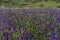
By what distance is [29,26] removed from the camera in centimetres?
398

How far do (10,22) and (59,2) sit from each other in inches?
229

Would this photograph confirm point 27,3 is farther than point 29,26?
Yes

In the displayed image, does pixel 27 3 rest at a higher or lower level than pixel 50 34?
lower

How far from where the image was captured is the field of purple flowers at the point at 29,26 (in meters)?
3.66

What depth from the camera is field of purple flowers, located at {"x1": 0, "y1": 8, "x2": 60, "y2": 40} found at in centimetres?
366

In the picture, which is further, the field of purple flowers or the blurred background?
the blurred background

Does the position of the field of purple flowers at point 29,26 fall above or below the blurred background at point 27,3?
above

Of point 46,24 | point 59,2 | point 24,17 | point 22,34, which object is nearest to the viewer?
point 22,34

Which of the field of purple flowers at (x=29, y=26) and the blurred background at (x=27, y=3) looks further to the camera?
the blurred background at (x=27, y=3)

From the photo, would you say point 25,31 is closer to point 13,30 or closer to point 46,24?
point 13,30

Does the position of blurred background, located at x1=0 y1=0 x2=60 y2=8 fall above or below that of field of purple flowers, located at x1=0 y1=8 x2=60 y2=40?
below

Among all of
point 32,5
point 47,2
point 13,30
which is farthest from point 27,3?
point 13,30

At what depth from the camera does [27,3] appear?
32.4ft

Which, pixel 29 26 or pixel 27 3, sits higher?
pixel 29 26
